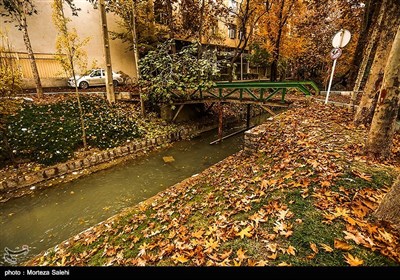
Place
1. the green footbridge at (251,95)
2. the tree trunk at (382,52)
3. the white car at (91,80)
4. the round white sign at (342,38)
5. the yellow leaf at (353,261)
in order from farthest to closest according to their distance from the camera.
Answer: the white car at (91,80)
the green footbridge at (251,95)
the round white sign at (342,38)
the tree trunk at (382,52)
the yellow leaf at (353,261)

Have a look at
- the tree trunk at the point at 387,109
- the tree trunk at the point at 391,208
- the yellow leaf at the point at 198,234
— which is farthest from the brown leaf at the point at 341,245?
the tree trunk at the point at 387,109

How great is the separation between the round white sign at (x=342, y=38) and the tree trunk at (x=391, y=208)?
6507 millimetres

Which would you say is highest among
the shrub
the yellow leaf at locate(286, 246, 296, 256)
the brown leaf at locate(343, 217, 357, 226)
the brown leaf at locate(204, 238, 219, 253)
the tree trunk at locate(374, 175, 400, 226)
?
the tree trunk at locate(374, 175, 400, 226)

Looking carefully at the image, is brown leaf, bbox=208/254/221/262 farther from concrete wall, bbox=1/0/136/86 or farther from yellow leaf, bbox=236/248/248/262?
concrete wall, bbox=1/0/136/86

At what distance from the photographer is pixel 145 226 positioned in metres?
4.84

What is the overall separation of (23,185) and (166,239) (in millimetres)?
7455

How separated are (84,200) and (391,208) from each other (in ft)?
27.6

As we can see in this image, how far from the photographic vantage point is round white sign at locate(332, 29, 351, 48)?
719 cm

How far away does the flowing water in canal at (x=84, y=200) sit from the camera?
6016 millimetres

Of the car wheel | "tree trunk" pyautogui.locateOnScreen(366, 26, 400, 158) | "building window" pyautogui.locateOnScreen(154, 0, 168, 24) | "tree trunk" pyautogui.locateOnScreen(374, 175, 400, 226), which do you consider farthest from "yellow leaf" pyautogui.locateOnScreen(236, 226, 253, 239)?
"building window" pyautogui.locateOnScreen(154, 0, 168, 24)

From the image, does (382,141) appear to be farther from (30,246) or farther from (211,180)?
(30,246)

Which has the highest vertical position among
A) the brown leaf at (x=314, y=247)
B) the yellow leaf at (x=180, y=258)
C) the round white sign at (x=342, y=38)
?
the round white sign at (x=342, y=38)

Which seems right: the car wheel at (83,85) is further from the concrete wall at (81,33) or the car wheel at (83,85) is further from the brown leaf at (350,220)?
the brown leaf at (350,220)

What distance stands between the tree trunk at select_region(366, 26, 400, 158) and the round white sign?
404 centimetres
